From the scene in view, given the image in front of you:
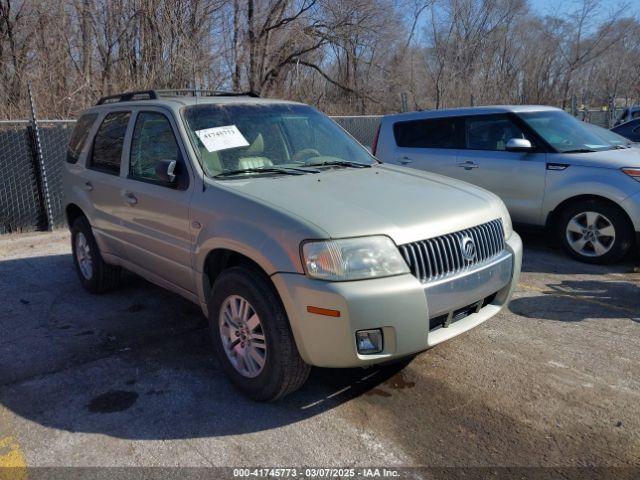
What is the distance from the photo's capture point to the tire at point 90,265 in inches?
215

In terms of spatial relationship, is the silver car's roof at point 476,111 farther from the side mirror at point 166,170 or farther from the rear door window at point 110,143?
the side mirror at point 166,170

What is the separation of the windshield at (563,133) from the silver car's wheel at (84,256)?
5.33 metres

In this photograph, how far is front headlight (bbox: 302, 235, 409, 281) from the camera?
2961 mm

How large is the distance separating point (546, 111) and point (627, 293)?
2.94 metres

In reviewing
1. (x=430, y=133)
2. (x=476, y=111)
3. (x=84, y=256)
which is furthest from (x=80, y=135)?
(x=476, y=111)

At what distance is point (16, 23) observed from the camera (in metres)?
12.8

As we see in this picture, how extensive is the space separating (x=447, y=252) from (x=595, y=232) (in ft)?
13.0

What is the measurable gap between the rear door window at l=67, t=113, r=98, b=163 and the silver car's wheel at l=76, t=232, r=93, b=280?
0.80 m

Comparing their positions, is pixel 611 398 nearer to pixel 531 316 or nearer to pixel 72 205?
pixel 531 316

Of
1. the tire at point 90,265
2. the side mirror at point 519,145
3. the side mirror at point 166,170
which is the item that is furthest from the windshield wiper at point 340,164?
the side mirror at point 519,145

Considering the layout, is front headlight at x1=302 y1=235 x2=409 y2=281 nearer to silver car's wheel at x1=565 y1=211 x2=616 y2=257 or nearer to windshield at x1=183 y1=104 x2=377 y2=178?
windshield at x1=183 y1=104 x2=377 y2=178

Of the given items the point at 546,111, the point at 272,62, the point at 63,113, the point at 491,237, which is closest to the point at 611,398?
the point at 491,237

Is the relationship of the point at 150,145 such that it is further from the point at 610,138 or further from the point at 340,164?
the point at 610,138

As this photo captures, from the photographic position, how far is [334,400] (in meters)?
3.50
